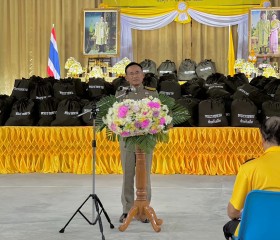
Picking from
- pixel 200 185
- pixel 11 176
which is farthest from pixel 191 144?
pixel 11 176

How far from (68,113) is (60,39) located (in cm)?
793

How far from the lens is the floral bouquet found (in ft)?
14.1

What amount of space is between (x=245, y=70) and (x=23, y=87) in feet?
17.8

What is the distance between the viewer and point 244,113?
7.31 metres

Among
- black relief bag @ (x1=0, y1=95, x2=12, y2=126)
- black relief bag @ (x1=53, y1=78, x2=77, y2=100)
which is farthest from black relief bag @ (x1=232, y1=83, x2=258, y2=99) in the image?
black relief bag @ (x1=0, y1=95, x2=12, y2=126)

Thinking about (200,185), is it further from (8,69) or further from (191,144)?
A: (8,69)

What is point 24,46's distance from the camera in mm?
15297

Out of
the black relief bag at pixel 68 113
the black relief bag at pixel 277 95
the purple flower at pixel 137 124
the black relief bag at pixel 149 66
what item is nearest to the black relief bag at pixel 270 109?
the black relief bag at pixel 277 95

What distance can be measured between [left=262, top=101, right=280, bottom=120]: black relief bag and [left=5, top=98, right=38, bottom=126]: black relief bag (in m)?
2.76

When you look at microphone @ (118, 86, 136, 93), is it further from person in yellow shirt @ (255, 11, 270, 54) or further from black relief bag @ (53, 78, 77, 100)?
person in yellow shirt @ (255, 11, 270, 54)

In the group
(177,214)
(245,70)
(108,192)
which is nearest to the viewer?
(177,214)

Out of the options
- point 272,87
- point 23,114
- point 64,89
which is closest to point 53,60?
point 64,89

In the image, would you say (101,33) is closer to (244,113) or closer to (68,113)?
(68,113)

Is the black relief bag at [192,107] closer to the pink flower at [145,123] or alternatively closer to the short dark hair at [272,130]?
the pink flower at [145,123]
